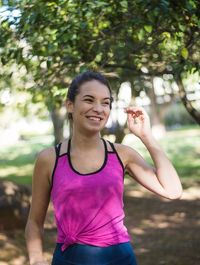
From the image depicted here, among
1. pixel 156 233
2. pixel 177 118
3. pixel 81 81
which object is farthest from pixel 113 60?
pixel 177 118

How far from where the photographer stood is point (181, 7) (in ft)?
14.7

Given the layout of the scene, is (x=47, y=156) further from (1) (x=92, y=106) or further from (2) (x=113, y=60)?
(2) (x=113, y=60)

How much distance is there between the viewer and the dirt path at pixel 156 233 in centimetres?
704

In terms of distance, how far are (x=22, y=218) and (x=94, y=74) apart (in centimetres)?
595

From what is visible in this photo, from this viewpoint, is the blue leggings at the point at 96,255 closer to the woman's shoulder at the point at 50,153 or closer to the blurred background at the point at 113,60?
the woman's shoulder at the point at 50,153

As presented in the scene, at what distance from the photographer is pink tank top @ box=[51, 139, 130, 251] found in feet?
7.02

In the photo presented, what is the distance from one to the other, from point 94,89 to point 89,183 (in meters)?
0.42

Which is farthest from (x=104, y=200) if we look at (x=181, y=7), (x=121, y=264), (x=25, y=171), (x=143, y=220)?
(x=25, y=171)

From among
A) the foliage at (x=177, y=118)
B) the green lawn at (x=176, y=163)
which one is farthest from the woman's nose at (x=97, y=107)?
the foliage at (x=177, y=118)

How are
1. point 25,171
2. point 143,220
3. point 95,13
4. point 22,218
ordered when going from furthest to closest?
point 25,171
point 143,220
point 22,218
point 95,13

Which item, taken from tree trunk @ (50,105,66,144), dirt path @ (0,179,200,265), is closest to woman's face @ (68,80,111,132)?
dirt path @ (0,179,200,265)

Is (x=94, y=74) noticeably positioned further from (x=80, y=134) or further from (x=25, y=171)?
(x=25, y=171)

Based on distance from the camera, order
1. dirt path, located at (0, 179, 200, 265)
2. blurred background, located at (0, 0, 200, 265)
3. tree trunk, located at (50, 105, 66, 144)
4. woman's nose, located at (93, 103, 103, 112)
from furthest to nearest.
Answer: tree trunk, located at (50, 105, 66, 144) → dirt path, located at (0, 179, 200, 265) → blurred background, located at (0, 0, 200, 265) → woman's nose, located at (93, 103, 103, 112)

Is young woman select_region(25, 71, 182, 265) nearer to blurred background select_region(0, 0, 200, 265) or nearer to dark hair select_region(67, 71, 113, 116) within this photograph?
dark hair select_region(67, 71, 113, 116)
